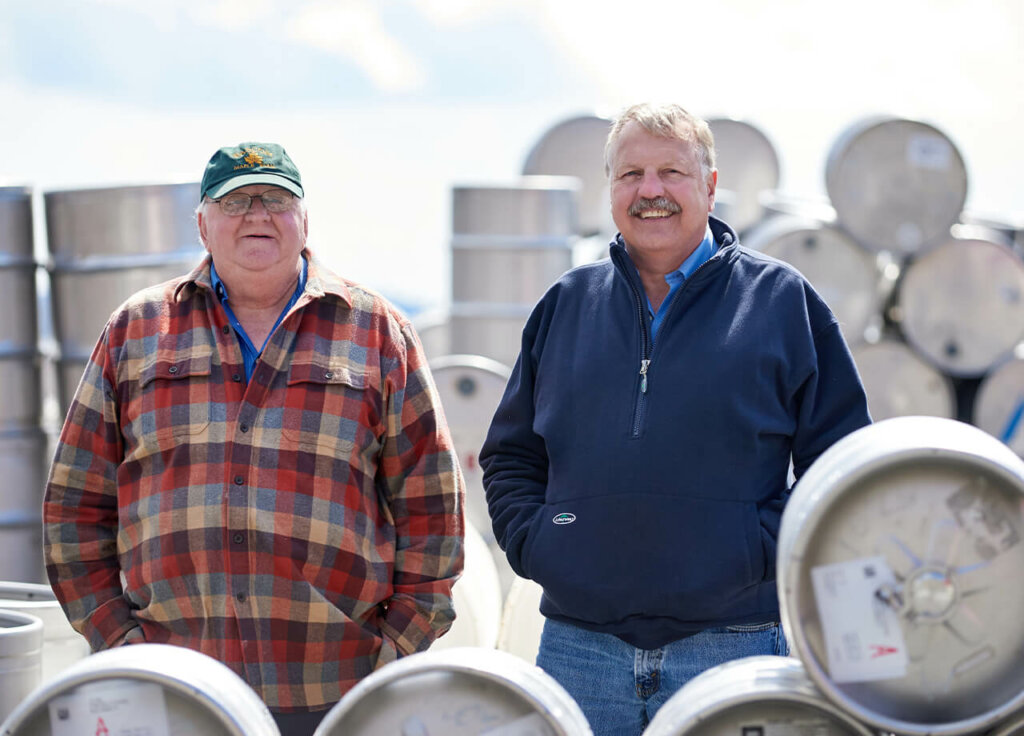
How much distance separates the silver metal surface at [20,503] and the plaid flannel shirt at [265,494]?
8.93 feet

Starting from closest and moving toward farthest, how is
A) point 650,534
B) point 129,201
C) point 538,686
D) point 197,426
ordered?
point 538,686 < point 650,534 < point 197,426 < point 129,201

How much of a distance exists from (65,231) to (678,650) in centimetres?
340

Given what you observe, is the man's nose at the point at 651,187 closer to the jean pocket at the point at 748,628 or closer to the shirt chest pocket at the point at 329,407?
the shirt chest pocket at the point at 329,407

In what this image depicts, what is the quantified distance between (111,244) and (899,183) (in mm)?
4556

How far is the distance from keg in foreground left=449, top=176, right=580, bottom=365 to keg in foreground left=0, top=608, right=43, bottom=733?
14.4ft

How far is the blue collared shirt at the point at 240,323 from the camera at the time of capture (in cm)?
256

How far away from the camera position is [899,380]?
7461 millimetres

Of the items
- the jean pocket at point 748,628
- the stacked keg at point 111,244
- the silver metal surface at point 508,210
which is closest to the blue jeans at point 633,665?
the jean pocket at point 748,628

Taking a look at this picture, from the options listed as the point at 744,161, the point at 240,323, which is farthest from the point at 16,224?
the point at 744,161

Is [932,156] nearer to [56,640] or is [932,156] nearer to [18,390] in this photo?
[18,390]

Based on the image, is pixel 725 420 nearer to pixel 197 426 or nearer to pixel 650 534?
pixel 650 534

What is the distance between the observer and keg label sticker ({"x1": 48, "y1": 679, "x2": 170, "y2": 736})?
189 cm

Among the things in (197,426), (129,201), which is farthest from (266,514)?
(129,201)

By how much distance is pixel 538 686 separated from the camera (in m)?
1.88
